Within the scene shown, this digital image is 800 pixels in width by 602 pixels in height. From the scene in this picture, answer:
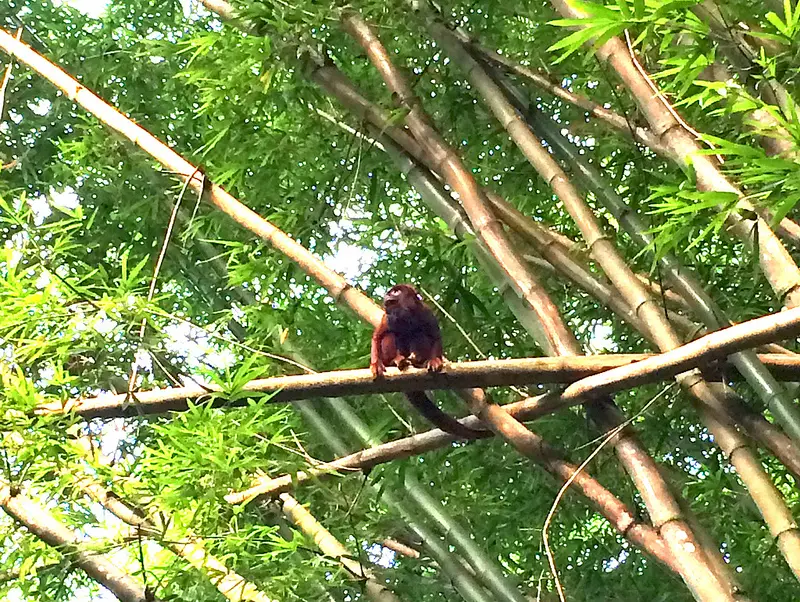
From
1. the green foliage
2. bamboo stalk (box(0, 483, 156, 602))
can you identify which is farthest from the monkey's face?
bamboo stalk (box(0, 483, 156, 602))

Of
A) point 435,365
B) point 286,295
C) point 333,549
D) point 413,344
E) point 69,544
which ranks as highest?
point 286,295

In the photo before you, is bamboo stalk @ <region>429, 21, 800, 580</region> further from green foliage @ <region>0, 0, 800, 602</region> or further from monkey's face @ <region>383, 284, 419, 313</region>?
monkey's face @ <region>383, 284, 419, 313</region>

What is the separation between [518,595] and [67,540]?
2.38 feet

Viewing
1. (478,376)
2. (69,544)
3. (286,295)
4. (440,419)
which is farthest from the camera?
(286,295)

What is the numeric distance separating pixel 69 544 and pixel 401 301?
626 millimetres

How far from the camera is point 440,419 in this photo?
53.9 inches

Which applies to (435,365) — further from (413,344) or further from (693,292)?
(693,292)

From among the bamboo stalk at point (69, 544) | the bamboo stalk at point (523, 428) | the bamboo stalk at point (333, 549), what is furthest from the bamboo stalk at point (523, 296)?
the bamboo stalk at point (69, 544)

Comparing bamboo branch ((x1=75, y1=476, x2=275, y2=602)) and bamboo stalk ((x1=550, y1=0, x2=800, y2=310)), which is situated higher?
bamboo stalk ((x1=550, y1=0, x2=800, y2=310))

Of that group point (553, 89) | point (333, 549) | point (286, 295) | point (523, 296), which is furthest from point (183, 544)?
point (553, 89)

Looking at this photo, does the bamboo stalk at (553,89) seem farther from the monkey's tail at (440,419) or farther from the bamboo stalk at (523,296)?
the monkey's tail at (440,419)

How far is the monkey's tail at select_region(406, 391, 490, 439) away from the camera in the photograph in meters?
1.35

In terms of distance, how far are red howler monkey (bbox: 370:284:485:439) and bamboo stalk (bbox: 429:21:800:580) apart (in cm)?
29

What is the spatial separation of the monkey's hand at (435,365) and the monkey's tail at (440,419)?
0.38ft
